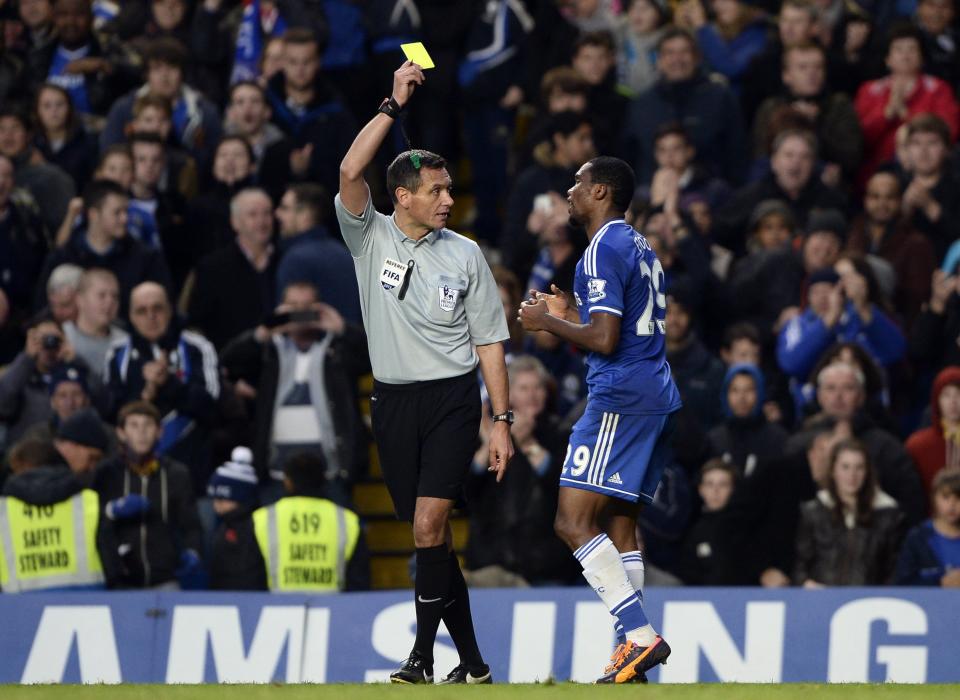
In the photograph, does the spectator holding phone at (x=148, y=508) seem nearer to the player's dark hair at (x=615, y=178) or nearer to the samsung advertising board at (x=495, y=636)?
the samsung advertising board at (x=495, y=636)

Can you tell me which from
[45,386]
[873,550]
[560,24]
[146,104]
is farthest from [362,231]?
[560,24]

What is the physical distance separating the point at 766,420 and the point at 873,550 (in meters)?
1.30

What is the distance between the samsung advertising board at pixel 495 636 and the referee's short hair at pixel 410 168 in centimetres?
326

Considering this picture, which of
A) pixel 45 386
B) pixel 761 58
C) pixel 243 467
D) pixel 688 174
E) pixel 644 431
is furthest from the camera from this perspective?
pixel 761 58

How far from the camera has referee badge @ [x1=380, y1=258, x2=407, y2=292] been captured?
8.14 meters

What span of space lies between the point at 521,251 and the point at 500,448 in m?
5.72

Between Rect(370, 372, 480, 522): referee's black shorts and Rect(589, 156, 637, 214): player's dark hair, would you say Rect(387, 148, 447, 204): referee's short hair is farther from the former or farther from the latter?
Rect(370, 372, 480, 522): referee's black shorts

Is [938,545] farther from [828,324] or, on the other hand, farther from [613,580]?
[613,580]

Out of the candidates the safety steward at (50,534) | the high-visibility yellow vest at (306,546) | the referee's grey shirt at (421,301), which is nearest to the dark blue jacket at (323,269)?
the high-visibility yellow vest at (306,546)

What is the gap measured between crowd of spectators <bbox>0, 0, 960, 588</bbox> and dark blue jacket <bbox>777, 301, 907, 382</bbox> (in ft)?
0.07

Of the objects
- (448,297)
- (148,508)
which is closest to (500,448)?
(448,297)

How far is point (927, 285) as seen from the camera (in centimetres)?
1309

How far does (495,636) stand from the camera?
10.6 meters

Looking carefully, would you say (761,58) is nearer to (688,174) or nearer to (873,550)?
(688,174)
